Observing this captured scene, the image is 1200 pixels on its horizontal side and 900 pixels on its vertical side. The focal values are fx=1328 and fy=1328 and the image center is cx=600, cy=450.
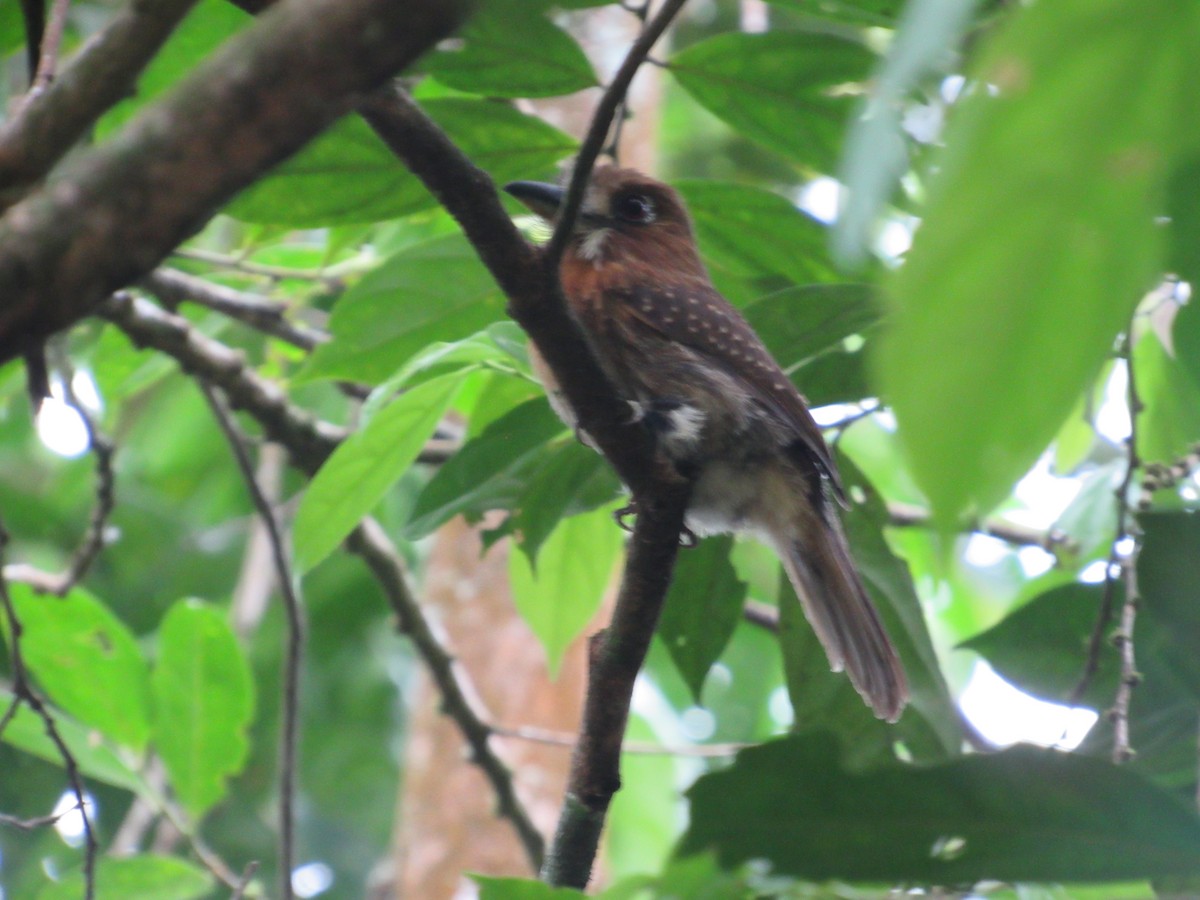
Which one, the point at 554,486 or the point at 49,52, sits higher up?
the point at 49,52

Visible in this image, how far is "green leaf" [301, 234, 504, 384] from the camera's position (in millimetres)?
2570

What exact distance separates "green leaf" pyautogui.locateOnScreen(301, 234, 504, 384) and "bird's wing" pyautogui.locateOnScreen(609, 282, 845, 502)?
389 millimetres

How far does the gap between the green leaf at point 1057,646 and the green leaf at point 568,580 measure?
0.85 m

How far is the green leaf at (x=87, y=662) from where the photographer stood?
329cm

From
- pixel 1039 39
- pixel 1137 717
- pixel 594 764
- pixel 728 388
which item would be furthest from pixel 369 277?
pixel 1039 39

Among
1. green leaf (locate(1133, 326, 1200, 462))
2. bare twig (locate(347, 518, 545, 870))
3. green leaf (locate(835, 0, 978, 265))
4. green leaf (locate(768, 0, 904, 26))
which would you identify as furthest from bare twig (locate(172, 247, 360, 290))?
green leaf (locate(835, 0, 978, 265))

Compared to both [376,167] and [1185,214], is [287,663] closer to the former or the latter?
[376,167]

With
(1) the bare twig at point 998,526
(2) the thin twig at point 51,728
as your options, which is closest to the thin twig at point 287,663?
(2) the thin twig at point 51,728

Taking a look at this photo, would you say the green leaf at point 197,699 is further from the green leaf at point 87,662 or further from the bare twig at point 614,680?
the bare twig at point 614,680

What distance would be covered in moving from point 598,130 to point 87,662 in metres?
2.46

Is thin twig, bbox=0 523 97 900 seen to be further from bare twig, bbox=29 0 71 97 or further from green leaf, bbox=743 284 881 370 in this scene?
green leaf, bbox=743 284 881 370

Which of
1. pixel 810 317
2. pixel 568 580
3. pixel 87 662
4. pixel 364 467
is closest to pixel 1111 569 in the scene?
pixel 810 317

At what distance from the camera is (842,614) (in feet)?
8.54

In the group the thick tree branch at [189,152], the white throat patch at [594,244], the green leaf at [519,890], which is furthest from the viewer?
the white throat patch at [594,244]
